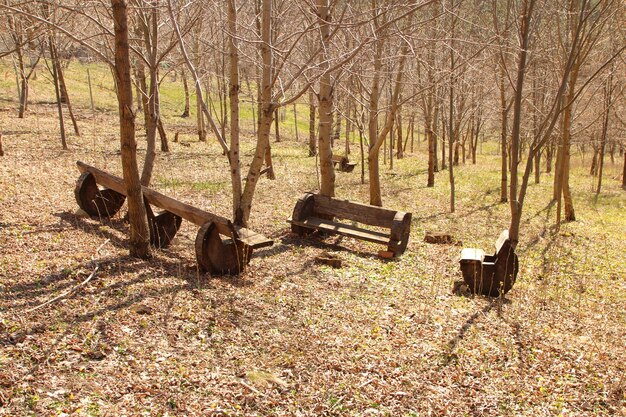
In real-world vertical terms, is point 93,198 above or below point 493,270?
above

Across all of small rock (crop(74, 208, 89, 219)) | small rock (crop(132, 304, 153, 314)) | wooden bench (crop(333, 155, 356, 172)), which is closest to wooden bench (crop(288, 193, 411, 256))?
small rock (crop(74, 208, 89, 219))

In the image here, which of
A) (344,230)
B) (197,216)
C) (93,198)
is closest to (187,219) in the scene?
(197,216)

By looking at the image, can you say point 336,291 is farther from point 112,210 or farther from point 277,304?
point 112,210

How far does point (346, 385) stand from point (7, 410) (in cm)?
264

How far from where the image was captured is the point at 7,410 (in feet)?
11.3

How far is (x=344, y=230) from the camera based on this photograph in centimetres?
880

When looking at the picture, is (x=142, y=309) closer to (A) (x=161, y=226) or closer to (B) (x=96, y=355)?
(B) (x=96, y=355)

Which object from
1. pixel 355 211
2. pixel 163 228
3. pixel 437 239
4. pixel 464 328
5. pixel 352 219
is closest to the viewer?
pixel 464 328

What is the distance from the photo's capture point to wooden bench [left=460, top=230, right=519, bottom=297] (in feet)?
22.2

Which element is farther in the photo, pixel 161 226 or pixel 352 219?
pixel 352 219

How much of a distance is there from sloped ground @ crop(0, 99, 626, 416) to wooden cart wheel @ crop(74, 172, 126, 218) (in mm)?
278

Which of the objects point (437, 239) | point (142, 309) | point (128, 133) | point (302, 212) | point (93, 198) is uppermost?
point (128, 133)

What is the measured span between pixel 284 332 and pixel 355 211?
4075mm

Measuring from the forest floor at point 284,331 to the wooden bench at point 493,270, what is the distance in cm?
22
